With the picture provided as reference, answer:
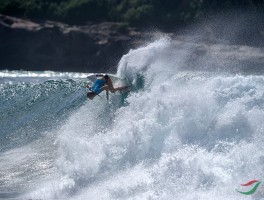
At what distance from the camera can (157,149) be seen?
49.4ft

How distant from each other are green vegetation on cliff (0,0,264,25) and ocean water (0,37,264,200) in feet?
117

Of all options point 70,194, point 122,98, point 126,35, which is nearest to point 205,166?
point 70,194

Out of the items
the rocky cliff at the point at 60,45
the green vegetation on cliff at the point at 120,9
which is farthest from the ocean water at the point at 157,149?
the green vegetation on cliff at the point at 120,9

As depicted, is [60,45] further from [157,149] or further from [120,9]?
[157,149]

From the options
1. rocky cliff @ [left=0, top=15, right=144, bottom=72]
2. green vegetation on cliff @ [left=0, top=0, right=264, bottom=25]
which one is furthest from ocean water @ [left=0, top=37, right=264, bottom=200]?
green vegetation on cliff @ [left=0, top=0, right=264, bottom=25]

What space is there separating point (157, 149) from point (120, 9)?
4523 centimetres

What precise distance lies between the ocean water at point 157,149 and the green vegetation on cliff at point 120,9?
117 feet

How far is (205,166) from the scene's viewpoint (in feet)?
43.3

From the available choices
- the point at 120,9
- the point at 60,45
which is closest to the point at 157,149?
the point at 60,45

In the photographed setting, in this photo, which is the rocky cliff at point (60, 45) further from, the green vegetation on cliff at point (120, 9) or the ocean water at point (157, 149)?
the ocean water at point (157, 149)

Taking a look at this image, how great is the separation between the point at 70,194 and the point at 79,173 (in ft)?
2.85

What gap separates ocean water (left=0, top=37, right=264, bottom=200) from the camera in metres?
13.1

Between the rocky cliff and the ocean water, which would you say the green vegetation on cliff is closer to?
the rocky cliff

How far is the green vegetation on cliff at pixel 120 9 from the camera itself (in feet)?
179
